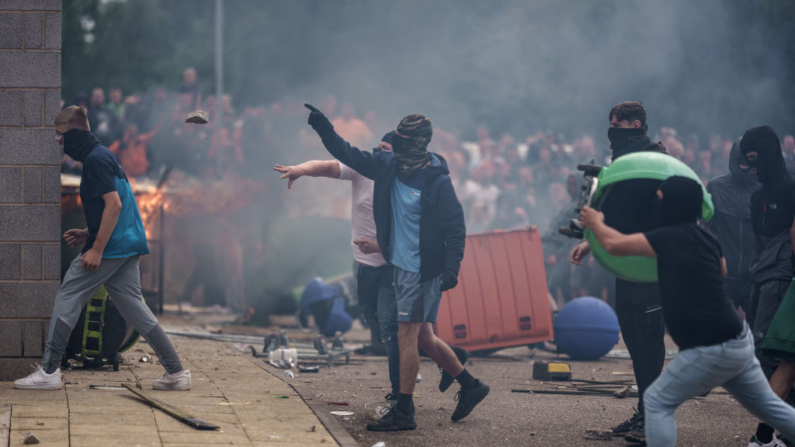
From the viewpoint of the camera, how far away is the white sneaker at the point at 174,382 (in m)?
6.55

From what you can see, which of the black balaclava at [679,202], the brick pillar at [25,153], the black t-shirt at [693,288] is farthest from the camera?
the brick pillar at [25,153]

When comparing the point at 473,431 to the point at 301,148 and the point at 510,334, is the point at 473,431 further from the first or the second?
the point at 301,148

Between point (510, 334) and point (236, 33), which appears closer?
point (510, 334)

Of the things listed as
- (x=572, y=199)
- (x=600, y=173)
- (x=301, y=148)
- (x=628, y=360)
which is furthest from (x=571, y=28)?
(x=600, y=173)

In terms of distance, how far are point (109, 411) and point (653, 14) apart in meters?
20.0

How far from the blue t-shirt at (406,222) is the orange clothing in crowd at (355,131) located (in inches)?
533

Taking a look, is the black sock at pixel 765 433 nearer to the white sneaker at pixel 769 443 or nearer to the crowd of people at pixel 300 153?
the white sneaker at pixel 769 443

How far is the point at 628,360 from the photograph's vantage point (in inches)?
411

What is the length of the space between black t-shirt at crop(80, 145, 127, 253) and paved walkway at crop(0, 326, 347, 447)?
1063 mm

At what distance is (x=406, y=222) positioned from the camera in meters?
6.16

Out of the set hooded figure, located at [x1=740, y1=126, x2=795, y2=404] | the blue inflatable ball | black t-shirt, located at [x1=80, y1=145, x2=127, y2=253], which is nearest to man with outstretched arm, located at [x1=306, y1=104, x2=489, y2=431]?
black t-shirt, located at [x1=80, y1=145, x2=127, y2=253]

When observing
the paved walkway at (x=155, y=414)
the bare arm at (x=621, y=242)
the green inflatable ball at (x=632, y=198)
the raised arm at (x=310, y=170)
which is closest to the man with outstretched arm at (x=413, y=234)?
the raised arm at (x=310, y=170)

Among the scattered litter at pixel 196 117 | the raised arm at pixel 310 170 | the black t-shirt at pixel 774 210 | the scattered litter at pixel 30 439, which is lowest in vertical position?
the scattered litter at pixel 30 439

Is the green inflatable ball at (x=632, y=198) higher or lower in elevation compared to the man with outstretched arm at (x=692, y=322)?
higher
